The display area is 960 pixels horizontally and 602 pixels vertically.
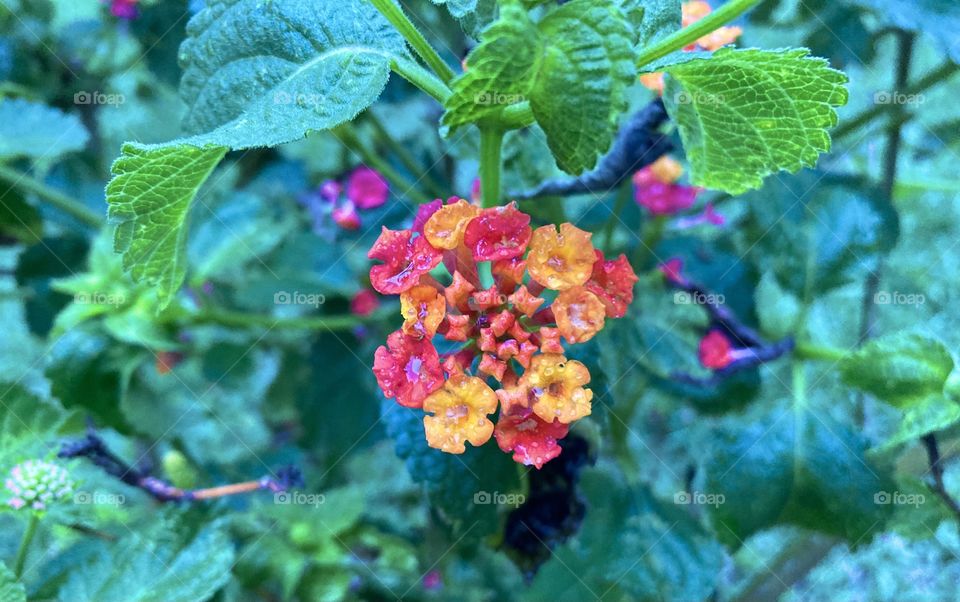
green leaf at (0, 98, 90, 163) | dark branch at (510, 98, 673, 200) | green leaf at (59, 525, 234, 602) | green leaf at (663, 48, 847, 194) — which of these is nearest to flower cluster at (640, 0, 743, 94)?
dark branch at (510, 98, 673, 200)

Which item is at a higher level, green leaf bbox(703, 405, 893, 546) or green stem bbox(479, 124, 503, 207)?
green stem bbox(479, 124, 503, 207)

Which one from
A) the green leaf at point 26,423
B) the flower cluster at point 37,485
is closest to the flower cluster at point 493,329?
the flower cluster at point 37,485

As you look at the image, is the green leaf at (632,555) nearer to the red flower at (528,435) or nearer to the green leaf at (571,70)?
the red flower at (528,435)

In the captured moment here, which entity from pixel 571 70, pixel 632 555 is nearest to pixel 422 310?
pixel 571 70

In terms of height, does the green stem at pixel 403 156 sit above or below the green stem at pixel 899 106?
above

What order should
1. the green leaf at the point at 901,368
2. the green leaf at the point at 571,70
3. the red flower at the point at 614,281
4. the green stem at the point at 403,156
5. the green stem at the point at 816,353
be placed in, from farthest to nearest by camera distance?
the green stem at the point at 403,156 < the green stem at the point at 816,353 < the green leaf at the point at 901,368 < the red flower at the point at 614,281 < the green leaf at the point at 571,70

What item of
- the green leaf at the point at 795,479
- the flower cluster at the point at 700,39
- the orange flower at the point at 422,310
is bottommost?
the green leaf at the point at 795,479

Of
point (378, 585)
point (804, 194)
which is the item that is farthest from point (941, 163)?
point (378, 585)

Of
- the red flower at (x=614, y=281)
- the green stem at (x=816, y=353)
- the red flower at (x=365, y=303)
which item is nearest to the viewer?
the red flower at (x=614, y=281)

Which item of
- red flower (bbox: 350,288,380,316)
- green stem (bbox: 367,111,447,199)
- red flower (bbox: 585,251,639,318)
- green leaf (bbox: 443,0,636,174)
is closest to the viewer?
green leaf (bbox: 443,0,636,174)

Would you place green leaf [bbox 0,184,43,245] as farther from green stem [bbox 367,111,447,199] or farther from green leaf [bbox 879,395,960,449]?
green leaf [bbox 879,395,960,449]
